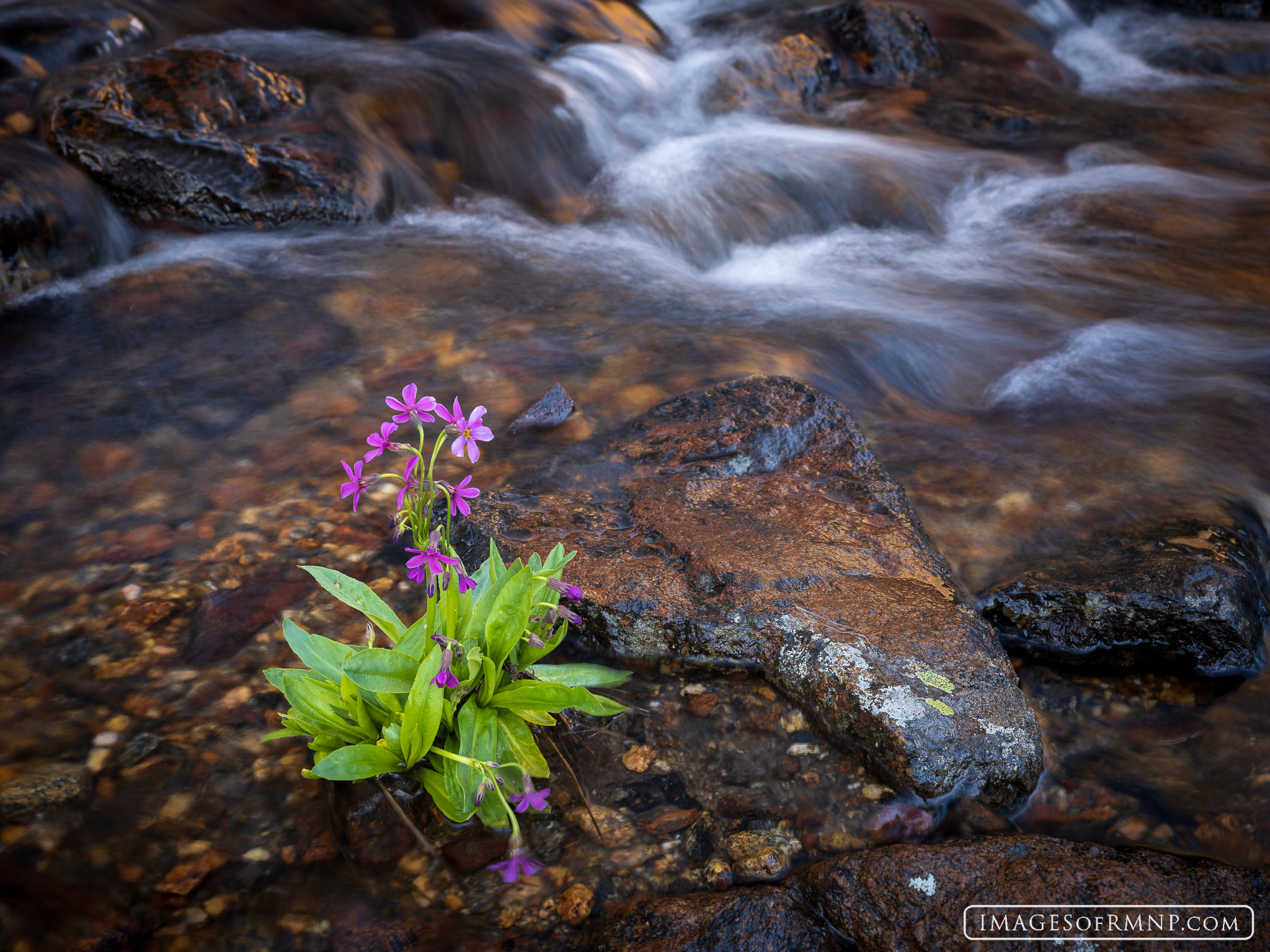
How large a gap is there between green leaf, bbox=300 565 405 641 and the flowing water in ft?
3.32

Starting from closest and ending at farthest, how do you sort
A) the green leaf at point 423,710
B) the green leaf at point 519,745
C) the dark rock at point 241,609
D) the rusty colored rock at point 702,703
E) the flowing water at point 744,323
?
the green leaf at point 423,710, the green leaf at point 519,745, the rusty colored rock at point 702,703, the dark rock at point 241,609, the flowing water at point 744,323

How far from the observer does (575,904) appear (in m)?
2.29

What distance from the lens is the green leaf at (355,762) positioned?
2.28m

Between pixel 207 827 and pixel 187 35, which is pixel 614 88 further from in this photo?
pixel 207 827

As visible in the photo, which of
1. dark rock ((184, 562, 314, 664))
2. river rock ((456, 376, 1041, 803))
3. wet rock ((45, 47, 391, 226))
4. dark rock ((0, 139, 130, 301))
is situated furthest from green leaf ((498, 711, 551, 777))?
wet rock ((45, 47, 391, 226))

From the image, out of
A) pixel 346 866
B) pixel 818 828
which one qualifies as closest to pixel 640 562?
pixel 818 828

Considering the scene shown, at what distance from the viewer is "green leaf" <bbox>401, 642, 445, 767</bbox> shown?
2229mm

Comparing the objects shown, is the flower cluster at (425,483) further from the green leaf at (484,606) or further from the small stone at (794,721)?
the small stone at (794,721)

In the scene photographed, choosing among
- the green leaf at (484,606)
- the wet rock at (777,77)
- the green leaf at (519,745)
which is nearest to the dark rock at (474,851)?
the green leaf at (519,745)

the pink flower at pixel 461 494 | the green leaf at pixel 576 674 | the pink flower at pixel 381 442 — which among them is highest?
the pink flower at pixel 381 442

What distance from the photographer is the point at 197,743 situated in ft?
8.73

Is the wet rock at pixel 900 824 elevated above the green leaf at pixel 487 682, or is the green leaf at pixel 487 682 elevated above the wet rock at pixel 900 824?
the green leaf at pixel 487 682

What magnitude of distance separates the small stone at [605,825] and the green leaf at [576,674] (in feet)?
1.21

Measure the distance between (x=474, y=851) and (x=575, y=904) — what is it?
1.12ft
